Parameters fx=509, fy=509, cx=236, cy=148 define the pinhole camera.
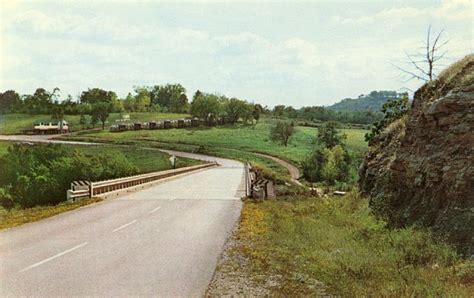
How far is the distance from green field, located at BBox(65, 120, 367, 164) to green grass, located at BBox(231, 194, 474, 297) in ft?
243

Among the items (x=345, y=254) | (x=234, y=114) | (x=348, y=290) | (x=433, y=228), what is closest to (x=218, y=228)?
(x=345, y=254)

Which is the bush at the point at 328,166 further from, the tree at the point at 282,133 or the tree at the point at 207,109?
the tree at the point at 207,109

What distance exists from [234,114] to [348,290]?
14185 centimetres

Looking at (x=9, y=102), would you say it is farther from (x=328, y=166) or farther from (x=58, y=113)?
(x=328, y=166)

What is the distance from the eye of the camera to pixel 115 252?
1181 cm

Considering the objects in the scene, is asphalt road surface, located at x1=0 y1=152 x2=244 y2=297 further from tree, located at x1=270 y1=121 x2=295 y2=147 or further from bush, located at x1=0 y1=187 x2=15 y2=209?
tree, located at x1=270 y1=121 x2=295 y2=147

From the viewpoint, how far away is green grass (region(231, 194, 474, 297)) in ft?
27.9

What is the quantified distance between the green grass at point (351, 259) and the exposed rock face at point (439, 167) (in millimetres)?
576

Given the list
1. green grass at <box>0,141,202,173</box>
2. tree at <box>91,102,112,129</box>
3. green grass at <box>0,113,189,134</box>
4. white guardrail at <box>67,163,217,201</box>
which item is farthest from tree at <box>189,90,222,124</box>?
white guardrail at <box>67,163,217,201</box>

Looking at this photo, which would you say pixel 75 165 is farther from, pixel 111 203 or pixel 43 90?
pixel 43 90

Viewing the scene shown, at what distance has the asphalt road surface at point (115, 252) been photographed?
28.5 feet

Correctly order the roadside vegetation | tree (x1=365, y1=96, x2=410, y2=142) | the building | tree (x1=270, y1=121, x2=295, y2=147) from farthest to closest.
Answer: the building
tree (x1=270, y1=121, x2=295, y2=147)
the roadside vegetation
tree (x1=365, y1=96, x2=410, y2=142)

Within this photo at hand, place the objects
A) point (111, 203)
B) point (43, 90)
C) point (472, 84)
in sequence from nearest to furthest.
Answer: point (472, 84) < point (111, 203) < point (43, 90)

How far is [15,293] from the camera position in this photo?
8.05 m
